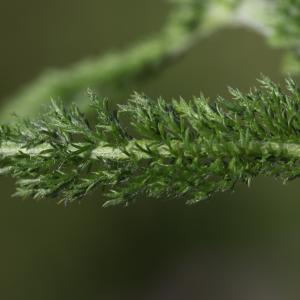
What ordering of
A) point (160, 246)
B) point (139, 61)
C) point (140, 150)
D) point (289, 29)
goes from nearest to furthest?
1. point (140, 150)
2. point (289, 29)
3. point (139, 61)
4. point (160, 246)

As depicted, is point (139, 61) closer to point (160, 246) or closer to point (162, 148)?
point (162, 148)

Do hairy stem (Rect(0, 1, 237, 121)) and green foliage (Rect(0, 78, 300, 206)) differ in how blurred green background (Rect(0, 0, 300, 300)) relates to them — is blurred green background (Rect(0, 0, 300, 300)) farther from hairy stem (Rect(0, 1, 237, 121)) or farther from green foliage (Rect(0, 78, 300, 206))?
green foliage (Rect(0, 78, 300, 206))

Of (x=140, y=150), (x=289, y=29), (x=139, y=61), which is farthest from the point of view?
(x=139, y=61)

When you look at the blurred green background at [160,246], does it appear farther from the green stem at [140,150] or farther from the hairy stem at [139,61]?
the green stem at [140,150]

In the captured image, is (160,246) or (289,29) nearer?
(289,29)

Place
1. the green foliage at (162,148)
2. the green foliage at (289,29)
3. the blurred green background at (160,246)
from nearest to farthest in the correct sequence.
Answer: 1. the green foliage at (162,148)
2. the green foliage at (289,29)
3. the blurred green background at (160,246)

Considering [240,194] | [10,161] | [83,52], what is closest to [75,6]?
[83,52]

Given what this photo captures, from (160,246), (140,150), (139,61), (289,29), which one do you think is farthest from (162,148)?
(160,246)

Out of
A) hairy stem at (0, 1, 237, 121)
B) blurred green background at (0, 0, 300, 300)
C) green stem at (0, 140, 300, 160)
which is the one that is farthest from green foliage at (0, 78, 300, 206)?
blurred green background at (0, 0, 300, 300)

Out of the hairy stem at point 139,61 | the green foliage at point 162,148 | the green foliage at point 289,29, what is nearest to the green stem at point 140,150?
the green foliage at point 162,148
